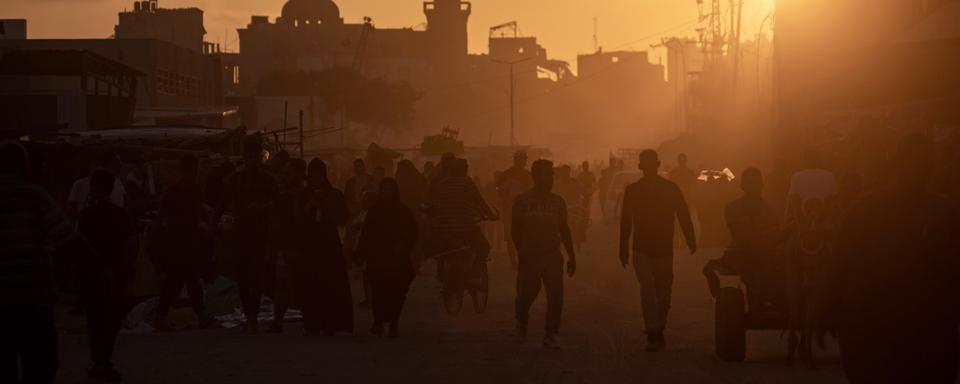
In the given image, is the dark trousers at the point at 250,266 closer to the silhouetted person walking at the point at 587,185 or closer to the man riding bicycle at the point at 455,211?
the man riding bicycle at the point at 455,211

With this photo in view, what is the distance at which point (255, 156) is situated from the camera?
15555 mm

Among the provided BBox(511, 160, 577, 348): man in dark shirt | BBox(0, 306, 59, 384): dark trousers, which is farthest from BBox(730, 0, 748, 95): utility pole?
BBox(0, 306, 59, 384): dark trousers

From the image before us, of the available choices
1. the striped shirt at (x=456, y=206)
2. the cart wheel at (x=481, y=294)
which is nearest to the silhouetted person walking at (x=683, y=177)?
the cart wheel at (x=481, y=294)

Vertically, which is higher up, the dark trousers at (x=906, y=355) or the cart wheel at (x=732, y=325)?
the dark trousers at (x=906, y=355)

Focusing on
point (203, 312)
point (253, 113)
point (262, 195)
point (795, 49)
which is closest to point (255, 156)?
point (262, 195)

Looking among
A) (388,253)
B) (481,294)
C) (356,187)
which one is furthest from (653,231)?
(356,187)

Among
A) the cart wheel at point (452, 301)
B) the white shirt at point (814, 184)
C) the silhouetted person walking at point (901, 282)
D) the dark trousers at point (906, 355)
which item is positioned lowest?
the cart wheel at point (452, 301)

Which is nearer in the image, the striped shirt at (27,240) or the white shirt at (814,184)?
the striped shirt at (27,240)

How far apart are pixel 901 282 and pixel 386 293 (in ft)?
26.4

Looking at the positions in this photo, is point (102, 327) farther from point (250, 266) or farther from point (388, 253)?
point (388, 253)

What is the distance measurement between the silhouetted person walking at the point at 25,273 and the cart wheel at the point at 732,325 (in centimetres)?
517

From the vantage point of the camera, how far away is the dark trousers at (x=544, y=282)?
1410 cm

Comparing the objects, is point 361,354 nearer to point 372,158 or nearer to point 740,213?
point 740,213

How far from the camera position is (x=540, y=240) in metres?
14.3
